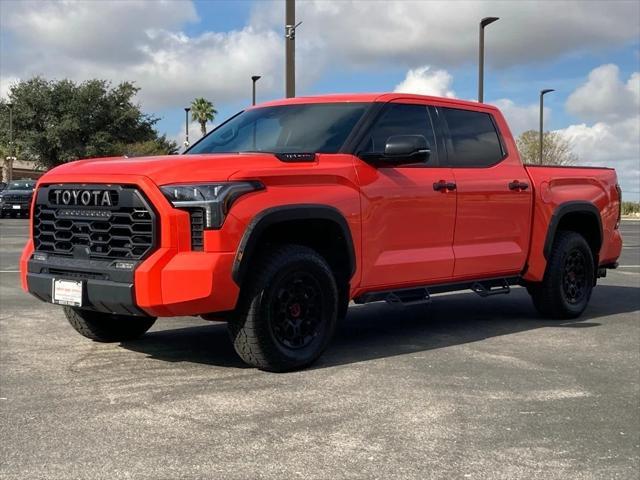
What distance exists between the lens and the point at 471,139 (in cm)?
682

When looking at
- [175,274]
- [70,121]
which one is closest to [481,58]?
[175,274]

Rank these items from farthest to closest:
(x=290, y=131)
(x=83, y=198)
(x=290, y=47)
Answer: (x=290, y=47), (x=290, y=131), (x=83, y=198)

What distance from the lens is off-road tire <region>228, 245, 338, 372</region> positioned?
4.99 meters

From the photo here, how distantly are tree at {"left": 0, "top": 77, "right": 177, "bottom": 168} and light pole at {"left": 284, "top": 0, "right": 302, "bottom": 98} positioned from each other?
3655 centimetres

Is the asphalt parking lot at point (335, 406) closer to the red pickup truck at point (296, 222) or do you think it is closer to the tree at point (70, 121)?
the red pickup truck at point (296, 222)

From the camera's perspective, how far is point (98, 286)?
4902 mm

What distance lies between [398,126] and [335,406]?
2587 mm

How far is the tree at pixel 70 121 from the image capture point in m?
49.6

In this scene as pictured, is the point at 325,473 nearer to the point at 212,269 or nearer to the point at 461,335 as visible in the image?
the point at 212,269

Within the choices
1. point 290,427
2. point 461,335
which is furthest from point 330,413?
point 461,335

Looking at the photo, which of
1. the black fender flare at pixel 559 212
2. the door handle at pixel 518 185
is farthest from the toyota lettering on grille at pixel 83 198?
the black fender flare at pixel 559 212

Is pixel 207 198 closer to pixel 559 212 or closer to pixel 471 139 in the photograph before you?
pixel 471 139

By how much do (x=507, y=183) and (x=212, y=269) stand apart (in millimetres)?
3174

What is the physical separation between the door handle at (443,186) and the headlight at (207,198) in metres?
1.96
